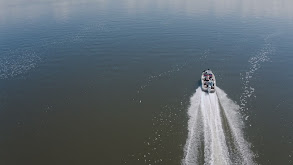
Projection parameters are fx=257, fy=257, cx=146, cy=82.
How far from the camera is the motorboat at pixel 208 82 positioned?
153 ft

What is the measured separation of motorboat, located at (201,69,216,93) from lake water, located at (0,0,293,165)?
4.32 feet

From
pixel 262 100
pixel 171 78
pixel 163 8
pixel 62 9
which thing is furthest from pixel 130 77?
pixel 62 9

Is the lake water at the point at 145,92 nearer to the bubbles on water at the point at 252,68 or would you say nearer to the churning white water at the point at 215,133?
the churning white water at the point at 215,133

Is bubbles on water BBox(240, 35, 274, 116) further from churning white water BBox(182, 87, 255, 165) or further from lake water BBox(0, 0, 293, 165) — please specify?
churning white water BBox(182, 87, 255, 165)

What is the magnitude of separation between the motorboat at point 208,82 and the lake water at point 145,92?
132 centimetres

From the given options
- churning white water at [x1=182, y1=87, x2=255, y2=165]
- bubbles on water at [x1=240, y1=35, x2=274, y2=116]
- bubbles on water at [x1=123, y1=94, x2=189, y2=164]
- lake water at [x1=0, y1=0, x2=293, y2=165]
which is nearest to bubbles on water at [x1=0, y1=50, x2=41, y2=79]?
lake water at [x1=0, y1=0, x2=293, y2=165]

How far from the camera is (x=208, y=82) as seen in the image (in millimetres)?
48031

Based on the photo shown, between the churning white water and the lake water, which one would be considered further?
the lake water

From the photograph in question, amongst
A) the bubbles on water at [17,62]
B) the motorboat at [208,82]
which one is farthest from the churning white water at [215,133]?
the bubbles on water at [17,62]

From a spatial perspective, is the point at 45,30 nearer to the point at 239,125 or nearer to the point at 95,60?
the point at 95,60

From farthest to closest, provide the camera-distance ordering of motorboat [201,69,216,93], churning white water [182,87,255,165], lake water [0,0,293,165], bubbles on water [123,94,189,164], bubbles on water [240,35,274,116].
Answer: bubbles on water [240,35,274,116], motorboat [201,69,216,93], lake water [0,0,293,165], bubbles on water [123,94,189,164], churning white water [182,87,255,165]

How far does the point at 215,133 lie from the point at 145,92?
17.4 metres

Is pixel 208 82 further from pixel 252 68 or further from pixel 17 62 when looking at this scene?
pixel 17 62

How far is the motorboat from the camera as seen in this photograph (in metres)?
46.5
